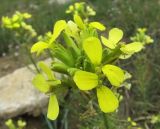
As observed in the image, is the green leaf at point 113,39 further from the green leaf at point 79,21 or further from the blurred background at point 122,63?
the blurred background at point 122,63

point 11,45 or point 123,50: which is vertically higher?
point 123,50

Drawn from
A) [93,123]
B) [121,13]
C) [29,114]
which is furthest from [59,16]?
[93,123]

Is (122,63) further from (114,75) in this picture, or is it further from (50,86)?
(114,75)

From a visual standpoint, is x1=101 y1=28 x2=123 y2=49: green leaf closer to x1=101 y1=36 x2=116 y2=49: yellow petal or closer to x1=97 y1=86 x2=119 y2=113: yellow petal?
x1=101 y1=36 x2=116 y2=49: yellow petal

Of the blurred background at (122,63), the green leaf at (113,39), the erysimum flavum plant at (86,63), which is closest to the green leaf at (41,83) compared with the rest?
the erysimum flavum plant at (86,63)

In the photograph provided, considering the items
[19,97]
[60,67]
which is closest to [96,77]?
[60,67]

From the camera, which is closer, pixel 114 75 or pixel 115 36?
pixel 114 75

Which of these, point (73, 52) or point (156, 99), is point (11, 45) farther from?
point (73, 52)
